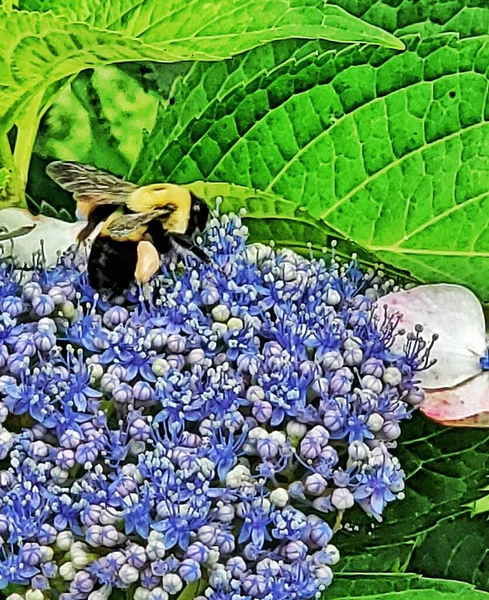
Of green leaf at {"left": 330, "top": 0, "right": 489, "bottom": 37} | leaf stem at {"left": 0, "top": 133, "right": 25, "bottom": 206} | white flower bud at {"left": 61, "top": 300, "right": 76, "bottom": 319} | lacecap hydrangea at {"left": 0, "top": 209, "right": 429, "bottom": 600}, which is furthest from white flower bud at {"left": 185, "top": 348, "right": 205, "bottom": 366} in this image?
green leaf at {"left": 330, "top": 0, "right": 489, "bottom": 37}

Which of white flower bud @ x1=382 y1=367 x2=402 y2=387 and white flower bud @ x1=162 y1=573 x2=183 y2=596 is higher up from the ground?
white flower bud @ x1=382 y1=367 x2=402 y2=387

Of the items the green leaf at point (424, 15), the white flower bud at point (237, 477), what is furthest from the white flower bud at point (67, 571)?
the green leaf at point (424, 15)

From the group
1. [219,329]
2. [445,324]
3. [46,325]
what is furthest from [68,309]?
[445,324]

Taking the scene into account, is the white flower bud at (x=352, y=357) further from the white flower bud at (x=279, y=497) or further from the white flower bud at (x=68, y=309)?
the white flower bud at (x=68, y=309)

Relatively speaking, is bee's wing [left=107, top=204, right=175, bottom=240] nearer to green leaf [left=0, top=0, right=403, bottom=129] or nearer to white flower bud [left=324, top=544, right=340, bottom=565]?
green leaf [left=0, top=0, right=403, bottom=129]

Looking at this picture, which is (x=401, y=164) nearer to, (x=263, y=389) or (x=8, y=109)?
(x=263, y=389)

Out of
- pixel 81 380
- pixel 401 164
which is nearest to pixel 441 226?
pixel 401 164
